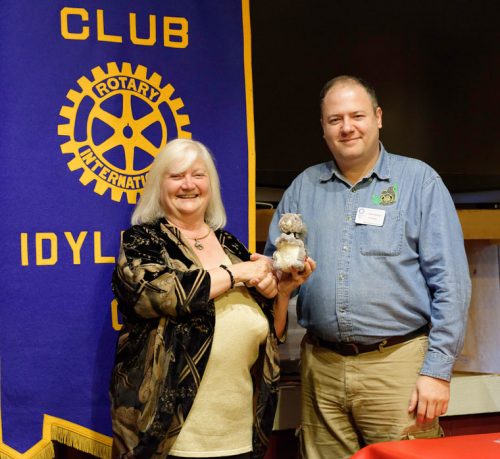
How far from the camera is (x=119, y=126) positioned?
94.6 inches

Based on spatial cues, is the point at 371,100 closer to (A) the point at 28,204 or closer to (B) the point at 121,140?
(B) the point at 121,140

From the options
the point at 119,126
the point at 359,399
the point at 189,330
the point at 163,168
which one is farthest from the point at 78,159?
the point at 359,399

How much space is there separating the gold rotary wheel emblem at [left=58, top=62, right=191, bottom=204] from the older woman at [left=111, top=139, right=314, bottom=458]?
37 cm

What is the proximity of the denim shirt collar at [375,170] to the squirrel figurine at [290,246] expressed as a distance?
0.40m

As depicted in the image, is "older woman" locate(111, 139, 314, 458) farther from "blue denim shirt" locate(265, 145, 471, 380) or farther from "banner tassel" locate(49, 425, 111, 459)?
"banner tassel" locate(49, 425, 111, 459)

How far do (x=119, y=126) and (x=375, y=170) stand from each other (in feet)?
2.98

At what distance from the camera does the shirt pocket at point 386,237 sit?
2.13 m

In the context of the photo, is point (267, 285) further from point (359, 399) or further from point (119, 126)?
point (119, 126)

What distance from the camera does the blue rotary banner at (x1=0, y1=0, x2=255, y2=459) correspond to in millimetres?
2264

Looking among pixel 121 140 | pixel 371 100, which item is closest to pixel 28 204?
pixel 121 140

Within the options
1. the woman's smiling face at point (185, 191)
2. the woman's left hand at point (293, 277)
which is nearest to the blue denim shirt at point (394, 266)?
the woman's left hand at point (293, 277)

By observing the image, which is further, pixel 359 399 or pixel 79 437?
pixel 79 437

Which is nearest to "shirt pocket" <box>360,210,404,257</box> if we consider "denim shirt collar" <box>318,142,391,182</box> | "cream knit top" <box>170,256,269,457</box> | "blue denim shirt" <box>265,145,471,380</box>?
"blue denim shirt" <box>265,145,471,380</box>

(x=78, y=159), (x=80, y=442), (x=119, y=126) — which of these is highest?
(x=119, y=126)
